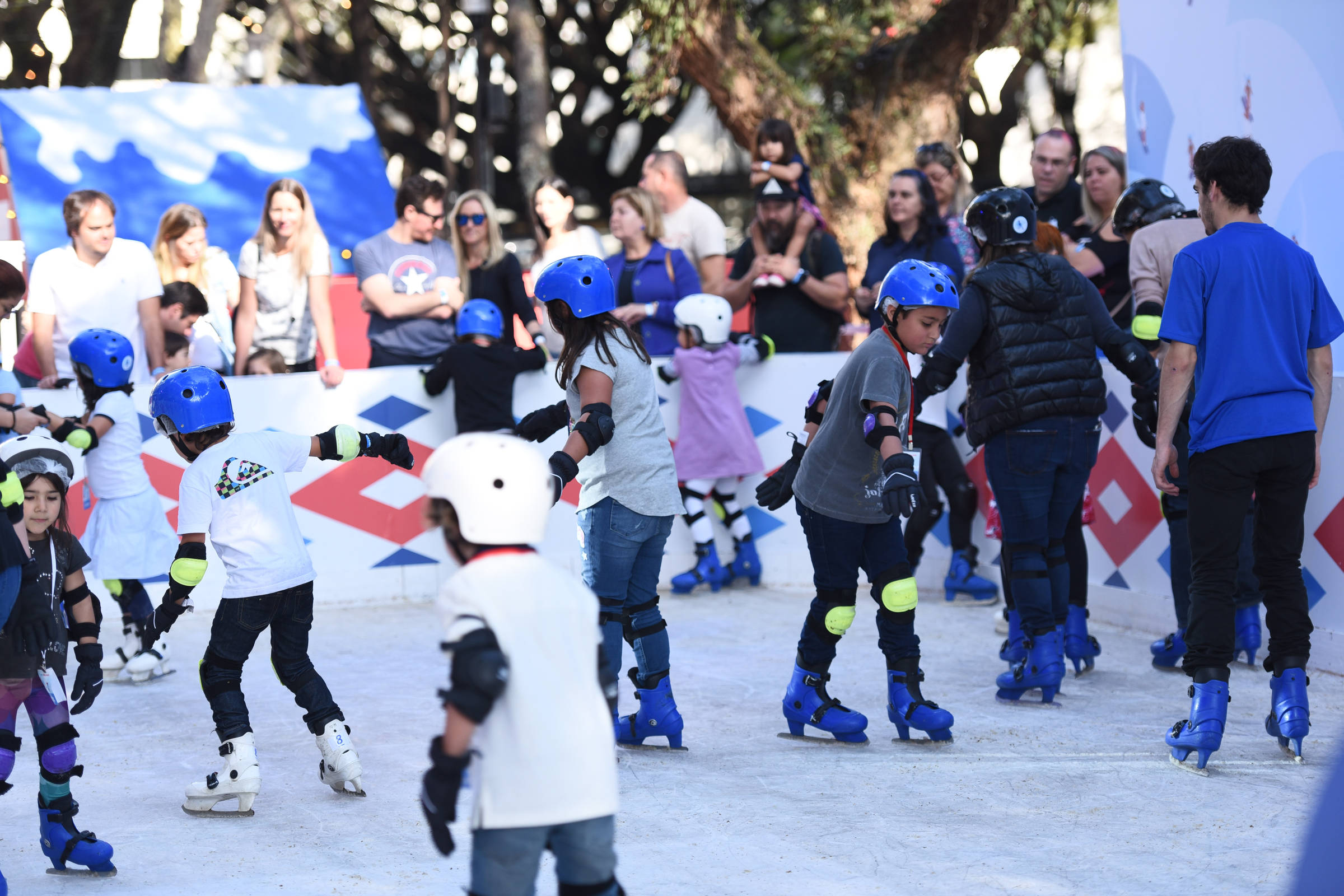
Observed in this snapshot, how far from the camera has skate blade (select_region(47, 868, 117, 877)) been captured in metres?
3.86

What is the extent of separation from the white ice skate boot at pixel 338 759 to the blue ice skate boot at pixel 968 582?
13.5 ft

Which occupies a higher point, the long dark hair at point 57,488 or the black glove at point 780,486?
the black glove at point 780,486

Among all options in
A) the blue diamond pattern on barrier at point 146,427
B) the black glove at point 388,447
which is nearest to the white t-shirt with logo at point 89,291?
the blue diamond pattern on barrier at point 146,427

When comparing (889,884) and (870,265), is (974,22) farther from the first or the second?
(889,884)

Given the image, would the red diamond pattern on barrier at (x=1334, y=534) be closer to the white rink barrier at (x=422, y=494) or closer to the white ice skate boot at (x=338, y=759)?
the white rink barrier at (x=422, y=494)

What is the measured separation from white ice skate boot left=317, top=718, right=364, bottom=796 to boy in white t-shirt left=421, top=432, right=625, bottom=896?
72.5 inches

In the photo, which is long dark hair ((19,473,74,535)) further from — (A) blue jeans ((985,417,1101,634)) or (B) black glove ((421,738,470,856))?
(A) blue jeans ((985,417,1101,634))

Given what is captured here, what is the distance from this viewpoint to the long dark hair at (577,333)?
4.76m

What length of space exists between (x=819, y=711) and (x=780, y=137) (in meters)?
4.11

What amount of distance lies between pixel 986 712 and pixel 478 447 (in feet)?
10.9

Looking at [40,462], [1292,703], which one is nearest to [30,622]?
[40,462]

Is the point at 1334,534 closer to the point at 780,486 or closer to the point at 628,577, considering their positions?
the point at 780,486

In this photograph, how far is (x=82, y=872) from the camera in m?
3.88

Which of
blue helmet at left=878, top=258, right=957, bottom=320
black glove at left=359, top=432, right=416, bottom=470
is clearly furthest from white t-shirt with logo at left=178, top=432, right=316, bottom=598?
blue helmet at left=878, top=258, right=957, bottom=320
